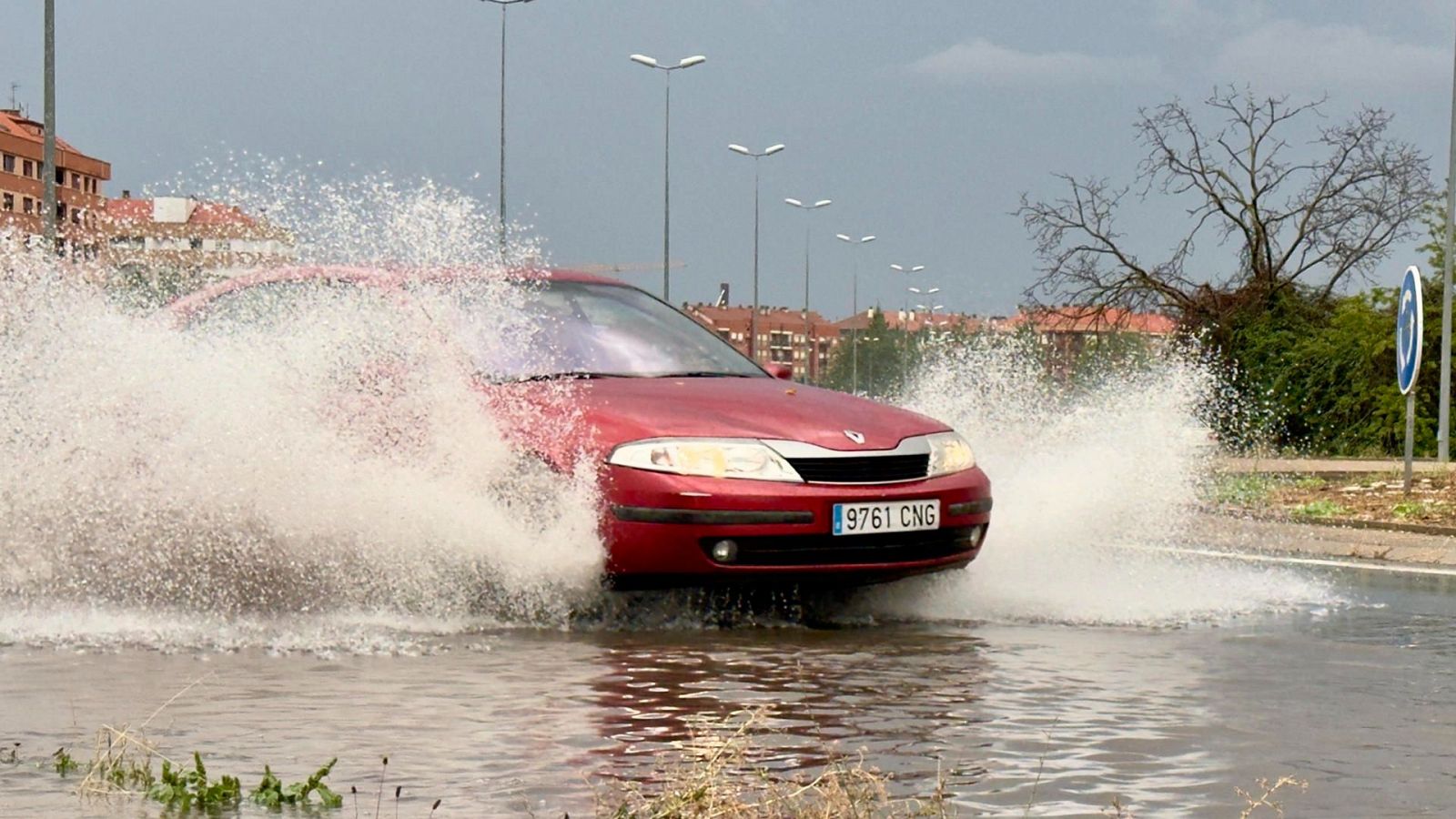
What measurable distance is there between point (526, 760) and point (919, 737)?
1.14m

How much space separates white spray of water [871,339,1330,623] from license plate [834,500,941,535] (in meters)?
0.73

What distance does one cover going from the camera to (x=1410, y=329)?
1761 cm

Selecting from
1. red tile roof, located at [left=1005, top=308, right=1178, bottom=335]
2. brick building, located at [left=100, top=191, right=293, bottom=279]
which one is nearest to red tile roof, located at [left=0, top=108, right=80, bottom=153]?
red tile roof, located at [left=1005, top=308, right=1178, bottom=335]

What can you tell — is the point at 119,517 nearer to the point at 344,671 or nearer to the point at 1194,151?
the point at 344,671

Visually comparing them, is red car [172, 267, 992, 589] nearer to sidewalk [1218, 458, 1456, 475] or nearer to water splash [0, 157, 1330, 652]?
water splash [0, 157, 1330, 652]

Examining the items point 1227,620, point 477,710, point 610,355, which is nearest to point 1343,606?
point 1227,620

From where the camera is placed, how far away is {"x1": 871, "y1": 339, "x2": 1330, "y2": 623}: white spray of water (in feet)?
32.4

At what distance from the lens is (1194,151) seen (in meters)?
44.5

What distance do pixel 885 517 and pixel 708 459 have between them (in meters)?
0.73

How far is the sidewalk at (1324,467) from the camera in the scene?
25.4 metres

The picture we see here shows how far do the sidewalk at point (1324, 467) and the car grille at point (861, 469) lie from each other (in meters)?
16.4

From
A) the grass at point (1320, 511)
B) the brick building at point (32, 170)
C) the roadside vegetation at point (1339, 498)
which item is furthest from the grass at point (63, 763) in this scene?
the brick building at point (32, 170)

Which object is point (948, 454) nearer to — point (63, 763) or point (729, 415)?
point (729, 415)

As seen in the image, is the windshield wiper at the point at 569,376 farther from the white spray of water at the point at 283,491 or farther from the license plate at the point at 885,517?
the license plate at the point at 885,517
